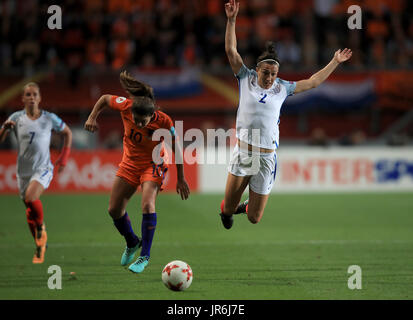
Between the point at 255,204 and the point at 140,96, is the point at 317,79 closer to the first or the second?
the point at 255,204

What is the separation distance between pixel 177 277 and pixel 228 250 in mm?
2946

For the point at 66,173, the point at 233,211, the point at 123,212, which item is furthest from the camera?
the point at 66,173

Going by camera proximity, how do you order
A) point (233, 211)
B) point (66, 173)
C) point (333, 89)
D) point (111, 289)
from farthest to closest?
point (333, 89) < point (66, 173) < point (233, 211) < point (111, 289)

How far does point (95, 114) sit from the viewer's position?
706 centimetres

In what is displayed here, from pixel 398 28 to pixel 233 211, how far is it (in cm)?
1488

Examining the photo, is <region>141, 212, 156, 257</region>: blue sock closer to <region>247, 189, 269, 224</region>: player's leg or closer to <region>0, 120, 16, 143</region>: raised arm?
<region>247, 189, 269, 224</region>: player's leg

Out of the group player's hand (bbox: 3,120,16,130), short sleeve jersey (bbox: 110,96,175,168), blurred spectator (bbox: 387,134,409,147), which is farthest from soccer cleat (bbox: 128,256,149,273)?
blurred spectator (bbox: 387,134,409,147)

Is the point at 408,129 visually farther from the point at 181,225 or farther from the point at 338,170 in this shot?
the point at 181,225

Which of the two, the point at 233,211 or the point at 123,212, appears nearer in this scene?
the point at 123,212

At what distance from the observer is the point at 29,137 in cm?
856

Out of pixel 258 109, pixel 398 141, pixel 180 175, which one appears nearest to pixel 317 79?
pixel 258 109

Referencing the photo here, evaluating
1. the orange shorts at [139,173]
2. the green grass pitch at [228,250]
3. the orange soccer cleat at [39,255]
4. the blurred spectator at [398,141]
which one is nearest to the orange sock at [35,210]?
the orange soccer cleat at [39,255]

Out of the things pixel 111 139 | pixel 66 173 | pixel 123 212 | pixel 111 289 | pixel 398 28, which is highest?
pixel 398 28

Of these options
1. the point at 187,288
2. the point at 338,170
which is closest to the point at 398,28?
the point at 338,170
